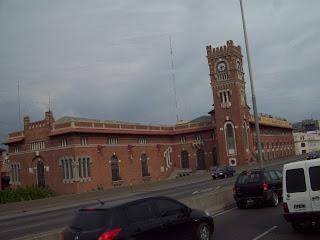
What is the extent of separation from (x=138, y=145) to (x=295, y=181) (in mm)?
68496

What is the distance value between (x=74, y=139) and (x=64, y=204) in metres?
→ 27.4

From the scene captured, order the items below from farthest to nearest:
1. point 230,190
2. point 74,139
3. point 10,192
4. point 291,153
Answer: point 291,153 → point 74,139 → point 10,192 → point 230,190

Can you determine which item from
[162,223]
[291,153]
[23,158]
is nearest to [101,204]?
[162,223]

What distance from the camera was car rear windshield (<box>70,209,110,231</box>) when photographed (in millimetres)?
9367

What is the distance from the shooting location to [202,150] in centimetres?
9625

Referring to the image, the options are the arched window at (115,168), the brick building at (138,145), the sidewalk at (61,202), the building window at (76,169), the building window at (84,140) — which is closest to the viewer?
the sidewalk at (61,202)

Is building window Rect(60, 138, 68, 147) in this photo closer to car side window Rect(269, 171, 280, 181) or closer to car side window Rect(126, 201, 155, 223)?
car side window Rect(269, 171, 280, 181)

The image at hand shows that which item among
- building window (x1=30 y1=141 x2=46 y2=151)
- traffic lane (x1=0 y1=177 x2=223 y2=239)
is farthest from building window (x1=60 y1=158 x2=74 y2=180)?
traffic lane (x1=0 y1=177 x2=223 y2=239)

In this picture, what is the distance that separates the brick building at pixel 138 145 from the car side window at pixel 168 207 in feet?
183

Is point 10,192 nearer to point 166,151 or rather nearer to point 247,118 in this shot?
point 166,151

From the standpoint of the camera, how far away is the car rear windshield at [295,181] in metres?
13.0

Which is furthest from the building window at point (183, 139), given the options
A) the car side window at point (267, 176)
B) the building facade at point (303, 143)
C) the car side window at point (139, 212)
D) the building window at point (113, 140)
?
the car side window at point (139, 212)

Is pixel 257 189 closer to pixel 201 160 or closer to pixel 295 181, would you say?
pixel 295 181

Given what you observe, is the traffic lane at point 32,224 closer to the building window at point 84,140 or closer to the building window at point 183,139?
the building window at point 84,140
